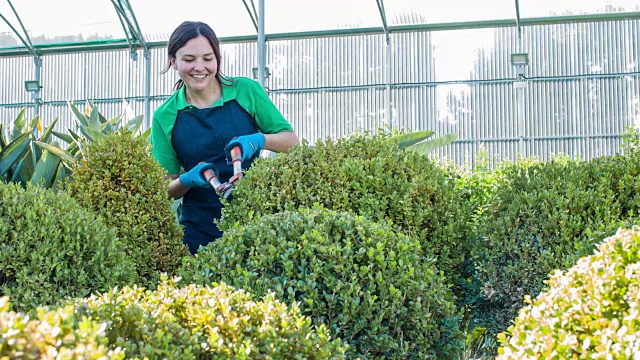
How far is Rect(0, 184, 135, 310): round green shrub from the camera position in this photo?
9.96ft

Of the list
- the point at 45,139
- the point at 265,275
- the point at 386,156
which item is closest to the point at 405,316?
the point at 265,275

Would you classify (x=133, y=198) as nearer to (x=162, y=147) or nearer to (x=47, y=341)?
(x=162, y=147)

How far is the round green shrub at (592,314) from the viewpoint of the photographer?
6.38 ft

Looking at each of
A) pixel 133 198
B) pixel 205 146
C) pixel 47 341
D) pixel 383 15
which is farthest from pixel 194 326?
pixel 383 15

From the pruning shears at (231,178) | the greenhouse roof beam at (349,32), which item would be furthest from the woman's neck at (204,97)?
the greenhouse roof beam at (349,32)

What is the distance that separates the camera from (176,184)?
4.17 metres

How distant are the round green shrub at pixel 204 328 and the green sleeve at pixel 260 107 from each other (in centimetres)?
222

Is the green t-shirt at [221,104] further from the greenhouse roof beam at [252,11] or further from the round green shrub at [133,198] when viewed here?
the greenhouse roof beam at [252,11]

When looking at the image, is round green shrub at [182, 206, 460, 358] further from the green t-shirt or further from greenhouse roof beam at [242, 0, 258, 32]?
greenhouse roof beam at [242, 0, 258, 32]

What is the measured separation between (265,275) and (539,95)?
1772 cm

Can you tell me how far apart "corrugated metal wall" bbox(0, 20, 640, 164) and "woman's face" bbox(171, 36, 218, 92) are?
1514cm

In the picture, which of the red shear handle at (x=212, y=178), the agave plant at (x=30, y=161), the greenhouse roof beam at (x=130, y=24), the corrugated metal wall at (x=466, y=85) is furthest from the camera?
the corrugated metal wall at (x=466, y=85)

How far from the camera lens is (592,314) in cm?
205

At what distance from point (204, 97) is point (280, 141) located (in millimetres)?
483
